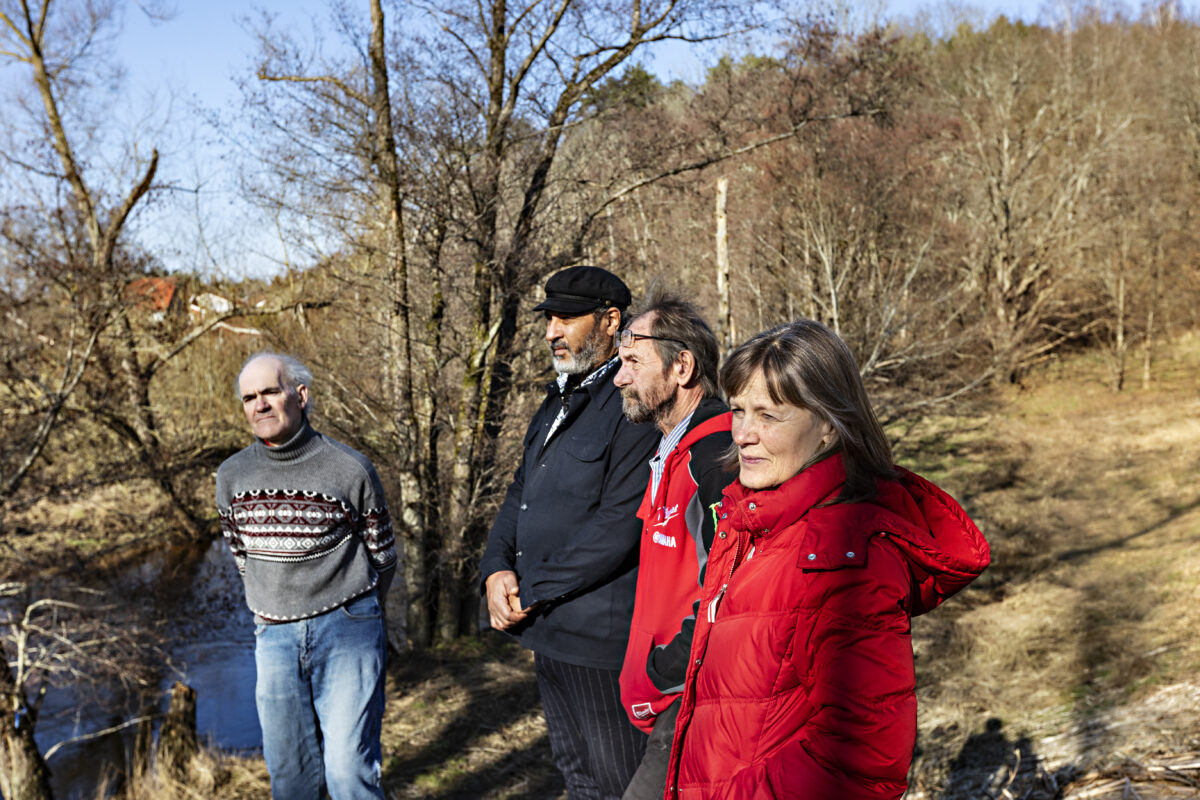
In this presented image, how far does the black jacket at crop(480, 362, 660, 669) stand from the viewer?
2432mm

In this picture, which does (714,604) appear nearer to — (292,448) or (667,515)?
(667,515)

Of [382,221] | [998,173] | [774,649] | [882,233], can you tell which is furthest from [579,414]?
[998,173]

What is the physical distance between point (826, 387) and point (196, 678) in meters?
10.5

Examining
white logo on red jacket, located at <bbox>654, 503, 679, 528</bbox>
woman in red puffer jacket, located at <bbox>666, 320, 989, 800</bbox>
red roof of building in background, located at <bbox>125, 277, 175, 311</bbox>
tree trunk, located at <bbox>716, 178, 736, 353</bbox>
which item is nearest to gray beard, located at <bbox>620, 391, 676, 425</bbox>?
white logo on red jacket, located at <bbox>654, 503, 679, 528</bbox>

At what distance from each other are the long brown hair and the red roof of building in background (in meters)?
12.1

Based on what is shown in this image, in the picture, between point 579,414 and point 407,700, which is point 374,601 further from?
point 407,700

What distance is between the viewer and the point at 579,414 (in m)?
2.72

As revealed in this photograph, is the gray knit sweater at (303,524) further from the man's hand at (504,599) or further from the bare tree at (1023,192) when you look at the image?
the bare tree at (1023,192)

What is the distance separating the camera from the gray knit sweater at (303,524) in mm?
3049

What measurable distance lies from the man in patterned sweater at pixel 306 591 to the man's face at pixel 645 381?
1.24 m

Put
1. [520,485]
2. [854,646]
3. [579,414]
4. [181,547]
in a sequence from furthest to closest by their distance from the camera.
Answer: [181,547]
[520,485]
[579,414]
[854,646]

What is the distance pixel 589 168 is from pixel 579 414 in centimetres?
714

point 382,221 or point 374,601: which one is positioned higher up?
point 382,221

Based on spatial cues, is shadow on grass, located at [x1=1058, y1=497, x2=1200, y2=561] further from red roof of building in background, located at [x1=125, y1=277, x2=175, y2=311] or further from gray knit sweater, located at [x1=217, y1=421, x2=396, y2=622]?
red roof of building in background, located at [x1=125, y1=277, x2=175, y2=311]
